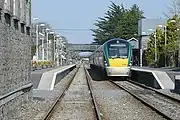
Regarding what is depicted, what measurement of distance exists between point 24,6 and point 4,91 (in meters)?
6.07

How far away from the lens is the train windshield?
37781 millimetres

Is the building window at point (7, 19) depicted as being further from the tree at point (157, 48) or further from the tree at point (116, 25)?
the tree at point (116, 25)

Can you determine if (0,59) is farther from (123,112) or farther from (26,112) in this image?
(123,112)

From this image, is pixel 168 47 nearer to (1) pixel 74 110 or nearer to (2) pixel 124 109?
(2) pixel 124 109

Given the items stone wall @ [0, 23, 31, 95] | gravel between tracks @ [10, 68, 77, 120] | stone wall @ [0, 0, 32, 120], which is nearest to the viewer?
stone wall @ [0, 0, 32, 120]

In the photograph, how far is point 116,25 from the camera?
120 meters

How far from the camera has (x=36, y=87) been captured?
27.7 metres

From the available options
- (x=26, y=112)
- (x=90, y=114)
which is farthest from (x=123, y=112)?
(x=26, y=112)

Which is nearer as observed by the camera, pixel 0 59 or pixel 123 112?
pixel 0 59

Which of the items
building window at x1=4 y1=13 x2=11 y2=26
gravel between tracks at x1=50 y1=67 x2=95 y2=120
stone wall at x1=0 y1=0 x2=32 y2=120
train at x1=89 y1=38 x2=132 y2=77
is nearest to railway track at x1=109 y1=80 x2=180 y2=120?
gravel between tracks at x1=50 y1=67 x2=95 y2=120

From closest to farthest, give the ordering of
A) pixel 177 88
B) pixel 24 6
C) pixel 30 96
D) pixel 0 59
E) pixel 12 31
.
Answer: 1. pixel 0 59
2. pixel 12 31
3. pixel 24 6
4. pixel 30 96
5. pixel 177 88

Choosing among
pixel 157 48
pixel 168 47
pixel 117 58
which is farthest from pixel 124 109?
pixel 157 48

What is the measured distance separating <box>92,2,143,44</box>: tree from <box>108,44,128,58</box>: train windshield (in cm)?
7915

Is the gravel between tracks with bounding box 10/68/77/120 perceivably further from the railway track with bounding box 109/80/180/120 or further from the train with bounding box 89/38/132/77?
the train with bounding box 89/38/132/77
